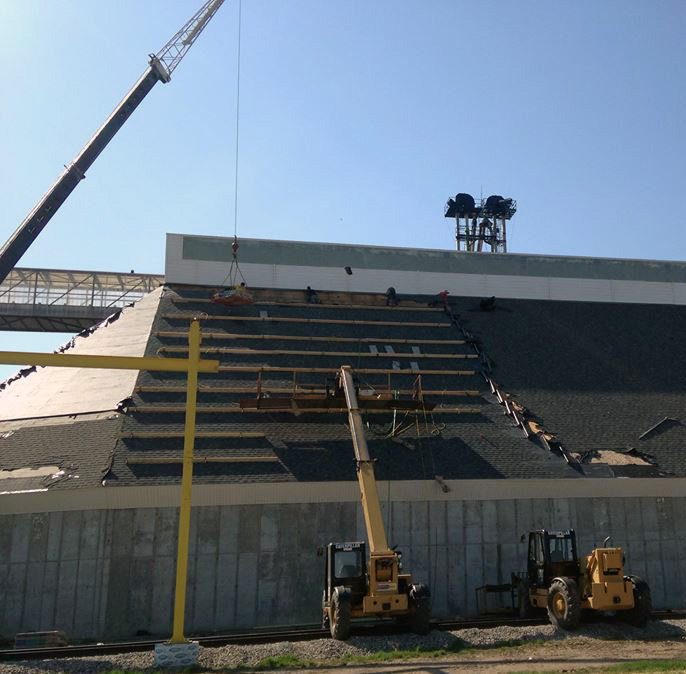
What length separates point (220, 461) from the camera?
2300 centimetres

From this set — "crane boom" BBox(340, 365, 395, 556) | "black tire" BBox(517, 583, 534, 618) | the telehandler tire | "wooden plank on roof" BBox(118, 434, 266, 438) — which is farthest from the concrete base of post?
"wooden plank on roof" BBox(118, 434, 266, 438)

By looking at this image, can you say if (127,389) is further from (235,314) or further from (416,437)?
(416,437)

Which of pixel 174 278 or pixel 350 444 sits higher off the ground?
pixel 174 278

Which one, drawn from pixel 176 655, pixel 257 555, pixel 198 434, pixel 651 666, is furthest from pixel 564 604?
pixel 198 434

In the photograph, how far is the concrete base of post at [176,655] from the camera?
1375 centimetres

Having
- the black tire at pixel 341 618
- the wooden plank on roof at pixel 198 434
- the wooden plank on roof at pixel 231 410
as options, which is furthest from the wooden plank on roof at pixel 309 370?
the black tire at pixel 341 618

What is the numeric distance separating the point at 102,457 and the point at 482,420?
553 inches

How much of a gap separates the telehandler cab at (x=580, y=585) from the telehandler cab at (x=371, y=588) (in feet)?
10.8

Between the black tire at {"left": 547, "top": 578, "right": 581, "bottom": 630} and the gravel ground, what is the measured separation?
27 centimetres

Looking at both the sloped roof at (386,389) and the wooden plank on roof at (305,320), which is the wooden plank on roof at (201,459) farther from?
the wooden plank on roof at (305,320)

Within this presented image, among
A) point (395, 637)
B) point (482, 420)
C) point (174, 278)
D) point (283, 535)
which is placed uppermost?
point (174, 278)

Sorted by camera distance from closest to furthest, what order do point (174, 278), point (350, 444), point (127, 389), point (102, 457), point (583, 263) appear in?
point (102, 457)
point (350, 444)
point (127, 389)
point (174, 278)
point (583, 263)

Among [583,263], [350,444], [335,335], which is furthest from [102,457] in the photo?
[583,263]

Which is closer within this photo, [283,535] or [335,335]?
[283,535]
